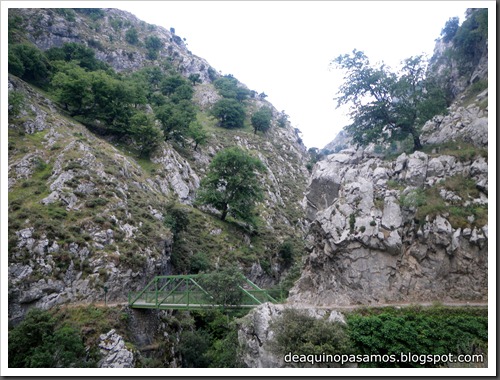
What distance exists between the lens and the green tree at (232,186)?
40906 mm

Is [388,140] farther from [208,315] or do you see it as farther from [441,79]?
[208,315]

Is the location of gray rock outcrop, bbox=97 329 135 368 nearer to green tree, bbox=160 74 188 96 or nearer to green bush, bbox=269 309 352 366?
green bush, bbox=269 309 352 366

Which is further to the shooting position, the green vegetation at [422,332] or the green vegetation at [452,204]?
the green vegetation at [452,204]

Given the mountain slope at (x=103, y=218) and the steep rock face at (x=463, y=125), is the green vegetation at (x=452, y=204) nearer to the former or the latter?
the steep rock face at (x=463, y=125)

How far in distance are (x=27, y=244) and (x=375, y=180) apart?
85.1 feet

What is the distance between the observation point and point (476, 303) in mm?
17781

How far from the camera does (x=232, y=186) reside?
136 feet

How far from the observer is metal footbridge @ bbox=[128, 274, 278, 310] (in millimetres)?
21216

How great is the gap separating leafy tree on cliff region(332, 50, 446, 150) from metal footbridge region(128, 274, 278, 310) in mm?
16864

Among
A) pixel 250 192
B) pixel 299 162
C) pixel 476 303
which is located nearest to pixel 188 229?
pixel 250 192

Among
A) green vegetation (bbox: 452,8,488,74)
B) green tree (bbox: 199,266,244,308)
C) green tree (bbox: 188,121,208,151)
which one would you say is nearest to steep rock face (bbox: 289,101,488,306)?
green tree (bbox: 199,266,244,308)

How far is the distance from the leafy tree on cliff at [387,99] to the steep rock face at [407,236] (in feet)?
10.5

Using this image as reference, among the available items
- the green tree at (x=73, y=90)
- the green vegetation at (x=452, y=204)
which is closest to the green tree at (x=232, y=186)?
the green tree at (x=73, y=90)

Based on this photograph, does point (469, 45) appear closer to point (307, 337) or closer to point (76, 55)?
point (307, 337)
